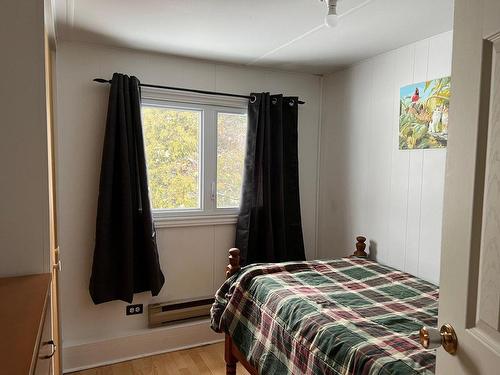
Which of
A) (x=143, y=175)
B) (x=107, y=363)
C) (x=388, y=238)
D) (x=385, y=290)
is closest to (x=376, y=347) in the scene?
(x=385, y=290)

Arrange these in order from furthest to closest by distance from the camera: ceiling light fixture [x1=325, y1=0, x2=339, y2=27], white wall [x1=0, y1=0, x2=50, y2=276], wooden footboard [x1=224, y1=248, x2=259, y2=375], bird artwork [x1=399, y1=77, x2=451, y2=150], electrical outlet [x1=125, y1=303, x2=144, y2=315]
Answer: electrical outlet [x1=125, y1=303, x2=144, y2=315], bird artwork [x1=399, y1=77, x2=451, y2=150], wooden footboard [x1=224, y1=248, x2=259, y2=375], ceiling light fixture [x1=325, y1=0, x2=339, y2=27], white wall [x1=0, y1=0, x2=50, y2=276]

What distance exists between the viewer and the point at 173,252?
292 cm

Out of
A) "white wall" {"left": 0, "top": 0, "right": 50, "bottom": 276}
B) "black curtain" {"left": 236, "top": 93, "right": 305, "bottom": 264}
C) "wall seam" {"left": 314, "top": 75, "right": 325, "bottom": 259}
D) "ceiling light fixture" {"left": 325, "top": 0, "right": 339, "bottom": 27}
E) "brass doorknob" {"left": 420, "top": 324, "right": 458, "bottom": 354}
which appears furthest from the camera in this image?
"wall seam" {"left": 314, "top": 75, "right": 325, "bottom": 259}

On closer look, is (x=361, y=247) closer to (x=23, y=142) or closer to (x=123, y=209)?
(x=123, y=209)

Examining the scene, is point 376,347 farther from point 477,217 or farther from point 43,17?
point 43,17

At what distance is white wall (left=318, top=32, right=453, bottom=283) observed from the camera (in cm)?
236

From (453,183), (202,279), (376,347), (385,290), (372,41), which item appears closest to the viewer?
(453,183)

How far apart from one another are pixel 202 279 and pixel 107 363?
93cm

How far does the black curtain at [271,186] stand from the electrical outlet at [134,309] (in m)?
0.91

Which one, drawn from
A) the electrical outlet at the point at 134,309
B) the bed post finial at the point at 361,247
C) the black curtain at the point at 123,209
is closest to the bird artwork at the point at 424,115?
the bed post finial at the point at 361,247

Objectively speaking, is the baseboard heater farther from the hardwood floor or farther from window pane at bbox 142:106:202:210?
window pane at bbox 142:106:202:210

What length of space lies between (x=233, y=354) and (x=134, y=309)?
37.9 inches

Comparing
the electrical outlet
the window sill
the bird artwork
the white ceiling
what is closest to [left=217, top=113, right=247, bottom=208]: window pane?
the window sill

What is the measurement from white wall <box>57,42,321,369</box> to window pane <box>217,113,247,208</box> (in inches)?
9.8
